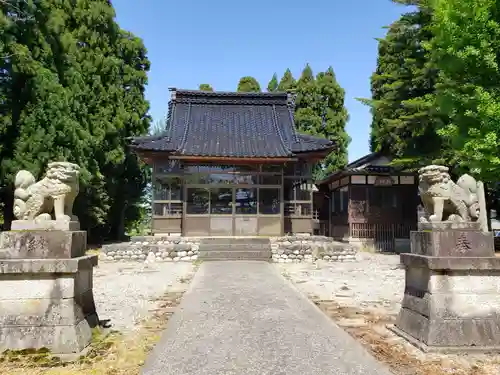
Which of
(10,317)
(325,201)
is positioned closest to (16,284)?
(10,317)

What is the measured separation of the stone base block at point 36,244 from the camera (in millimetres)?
4496

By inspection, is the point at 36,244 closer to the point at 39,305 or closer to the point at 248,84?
the point at 39,305

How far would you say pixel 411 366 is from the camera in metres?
4.02

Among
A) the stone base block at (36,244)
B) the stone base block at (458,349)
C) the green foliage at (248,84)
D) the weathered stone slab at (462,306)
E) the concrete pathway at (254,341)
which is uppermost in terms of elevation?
the green foliage at (248,84)

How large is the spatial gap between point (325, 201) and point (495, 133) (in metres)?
17.1

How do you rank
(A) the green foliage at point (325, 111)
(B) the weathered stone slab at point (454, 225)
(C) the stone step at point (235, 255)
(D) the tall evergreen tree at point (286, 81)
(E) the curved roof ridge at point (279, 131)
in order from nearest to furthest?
(B) the weathered stone slab at point (454, 225) < (C) the stone step at point (235, 255) < (E) the curved roof ridge at point (279, 131) < (A) the green foliage at point (325, 111) < (D) the tall evergreen tree at point (286, 81)

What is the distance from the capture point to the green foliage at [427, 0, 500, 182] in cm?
991

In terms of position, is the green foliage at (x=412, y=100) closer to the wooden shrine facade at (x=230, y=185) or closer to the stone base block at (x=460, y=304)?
the wooden shrine facade at (x=230, y=185)

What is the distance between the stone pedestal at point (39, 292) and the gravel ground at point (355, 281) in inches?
192

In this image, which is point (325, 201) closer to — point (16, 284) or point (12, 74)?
point (12, 74)

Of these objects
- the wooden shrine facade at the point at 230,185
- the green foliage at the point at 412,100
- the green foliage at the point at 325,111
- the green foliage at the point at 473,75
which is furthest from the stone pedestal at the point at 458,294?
the green foliage at the point at 325,111

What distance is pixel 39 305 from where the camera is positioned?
4422mm

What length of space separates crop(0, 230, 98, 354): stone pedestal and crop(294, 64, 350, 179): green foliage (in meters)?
30.3

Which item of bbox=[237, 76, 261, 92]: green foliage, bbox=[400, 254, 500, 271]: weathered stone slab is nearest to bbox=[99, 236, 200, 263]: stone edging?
bbox=[400, 254, 500, 271]: weathered stone slab
